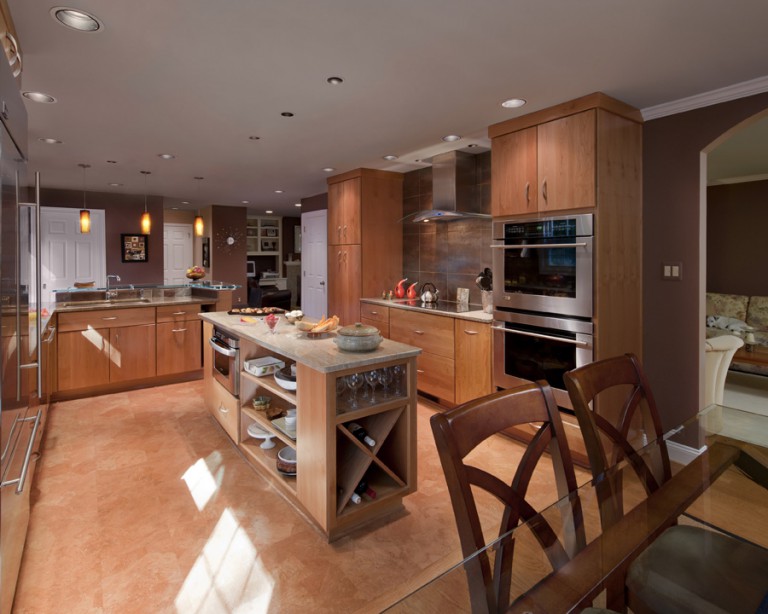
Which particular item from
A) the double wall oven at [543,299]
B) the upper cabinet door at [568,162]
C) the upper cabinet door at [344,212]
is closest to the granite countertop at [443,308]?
the double wall oven at [543,299]

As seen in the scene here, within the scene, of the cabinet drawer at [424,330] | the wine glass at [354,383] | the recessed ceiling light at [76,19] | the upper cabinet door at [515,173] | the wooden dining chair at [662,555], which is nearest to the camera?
the wooden dining chair at [662,555]

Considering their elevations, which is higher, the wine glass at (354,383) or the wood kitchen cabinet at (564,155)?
the wood kitchen cabinet at (564,155)

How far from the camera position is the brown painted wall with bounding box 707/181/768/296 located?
5832 mm

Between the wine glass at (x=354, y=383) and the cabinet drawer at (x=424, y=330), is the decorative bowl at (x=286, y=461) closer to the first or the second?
the wine glass at (x=354, y=383)

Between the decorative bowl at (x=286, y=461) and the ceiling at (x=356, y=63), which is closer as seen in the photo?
the ceiling at (x=356, y=63)

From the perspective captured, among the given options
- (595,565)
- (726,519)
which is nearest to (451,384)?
(726,519)

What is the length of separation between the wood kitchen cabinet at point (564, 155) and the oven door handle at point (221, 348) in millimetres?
2174

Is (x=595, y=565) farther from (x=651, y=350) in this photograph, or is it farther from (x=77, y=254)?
(x=77, y=254)

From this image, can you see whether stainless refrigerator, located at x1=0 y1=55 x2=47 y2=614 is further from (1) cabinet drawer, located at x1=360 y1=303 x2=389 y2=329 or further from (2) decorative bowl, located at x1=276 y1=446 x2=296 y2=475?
(1) cabinet drawer, located at x1=360 y1=303 x2=389 y2=329

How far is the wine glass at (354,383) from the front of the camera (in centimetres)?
225

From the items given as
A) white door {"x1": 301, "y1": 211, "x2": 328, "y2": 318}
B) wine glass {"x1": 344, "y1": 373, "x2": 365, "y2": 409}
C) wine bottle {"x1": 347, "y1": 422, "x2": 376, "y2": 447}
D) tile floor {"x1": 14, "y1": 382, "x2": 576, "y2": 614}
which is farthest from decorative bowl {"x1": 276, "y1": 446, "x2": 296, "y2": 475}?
white door {"x1": 301, "y1": 211, "x2": 328, "y2": 318}

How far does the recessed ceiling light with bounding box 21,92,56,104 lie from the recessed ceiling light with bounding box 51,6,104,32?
111 centimetres

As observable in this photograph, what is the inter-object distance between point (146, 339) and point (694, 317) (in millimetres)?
4741

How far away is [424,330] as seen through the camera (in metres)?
4.18
